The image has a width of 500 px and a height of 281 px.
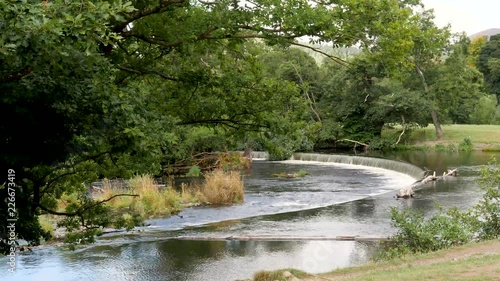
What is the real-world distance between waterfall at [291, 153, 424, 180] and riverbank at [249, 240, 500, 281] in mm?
15495

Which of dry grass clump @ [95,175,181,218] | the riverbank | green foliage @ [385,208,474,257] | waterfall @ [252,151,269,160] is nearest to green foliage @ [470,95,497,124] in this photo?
waterfall @ [252,151,269,160]

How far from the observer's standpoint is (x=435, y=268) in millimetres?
7980

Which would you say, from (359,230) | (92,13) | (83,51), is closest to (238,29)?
(83,51)

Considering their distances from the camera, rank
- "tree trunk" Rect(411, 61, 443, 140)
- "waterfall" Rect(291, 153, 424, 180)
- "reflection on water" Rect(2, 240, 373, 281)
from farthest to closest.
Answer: "tree trunk" Rect(411, 61, 443, 140)
"waterfall" Rect(291, 153, 424, 180)
"reflection on water" Rect(2, 240, 373, 281)

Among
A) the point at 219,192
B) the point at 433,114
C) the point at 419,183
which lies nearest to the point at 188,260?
the point at 219,192

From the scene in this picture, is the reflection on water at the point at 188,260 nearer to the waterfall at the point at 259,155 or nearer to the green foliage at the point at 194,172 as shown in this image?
the green foliage at the point at 194,172

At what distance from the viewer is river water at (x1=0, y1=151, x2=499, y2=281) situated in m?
11.7

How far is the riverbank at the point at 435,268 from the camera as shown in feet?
24.0

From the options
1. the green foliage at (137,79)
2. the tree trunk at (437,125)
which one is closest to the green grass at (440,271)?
the green foliage at (137,79)

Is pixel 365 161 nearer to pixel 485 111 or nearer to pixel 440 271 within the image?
pixel 440 271

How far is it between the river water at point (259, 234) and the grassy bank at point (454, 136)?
14.6 meters

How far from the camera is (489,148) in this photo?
37625mm

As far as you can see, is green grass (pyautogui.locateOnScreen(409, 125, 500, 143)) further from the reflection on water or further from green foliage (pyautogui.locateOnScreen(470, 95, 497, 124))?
the reflection on water

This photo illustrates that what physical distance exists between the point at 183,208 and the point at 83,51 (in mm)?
14657
